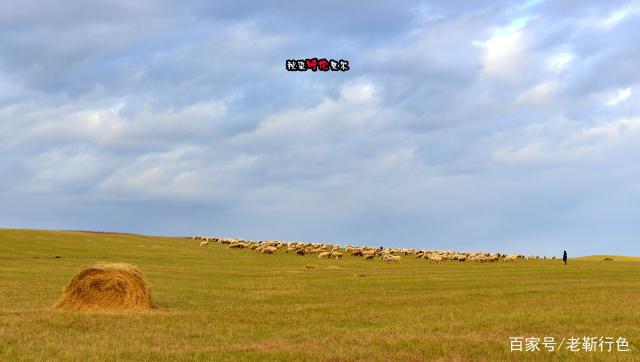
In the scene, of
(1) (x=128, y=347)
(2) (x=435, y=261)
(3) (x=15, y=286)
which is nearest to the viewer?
(1) (x=128, y=347)

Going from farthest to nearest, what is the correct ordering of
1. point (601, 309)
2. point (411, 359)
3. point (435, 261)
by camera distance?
point (435, 261)
point (601, 309)
point (411, 359)

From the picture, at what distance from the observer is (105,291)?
2728 cm

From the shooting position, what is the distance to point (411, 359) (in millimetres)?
16469

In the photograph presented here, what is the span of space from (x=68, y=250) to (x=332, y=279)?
138 feet

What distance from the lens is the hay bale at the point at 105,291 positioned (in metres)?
26.9

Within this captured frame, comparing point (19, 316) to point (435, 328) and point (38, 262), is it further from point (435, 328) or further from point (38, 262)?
point (38, 262)

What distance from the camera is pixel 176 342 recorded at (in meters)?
19.2

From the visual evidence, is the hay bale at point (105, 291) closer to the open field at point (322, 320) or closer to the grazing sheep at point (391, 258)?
the open field at point (322, 320)

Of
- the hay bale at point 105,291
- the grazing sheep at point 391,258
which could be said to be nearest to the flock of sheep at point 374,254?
the grazing sheep at point 391,258

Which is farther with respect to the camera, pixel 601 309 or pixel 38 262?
pixel 38 262

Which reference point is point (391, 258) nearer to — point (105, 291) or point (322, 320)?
point (105, 291)

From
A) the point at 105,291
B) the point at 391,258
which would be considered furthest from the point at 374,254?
the point at 105,291

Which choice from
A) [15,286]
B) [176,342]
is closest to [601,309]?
[176,342]

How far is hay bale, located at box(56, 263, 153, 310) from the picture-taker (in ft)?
88.2
